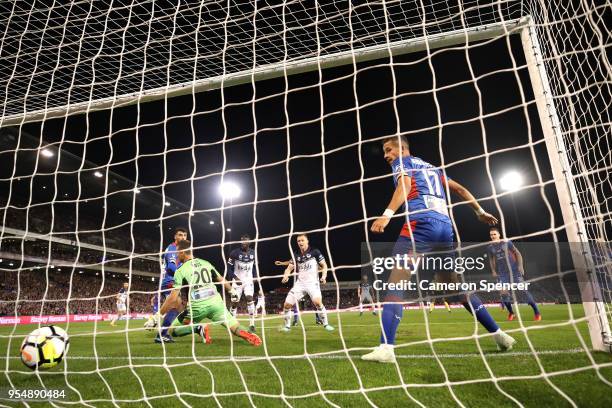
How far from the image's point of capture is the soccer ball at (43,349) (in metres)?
3.51

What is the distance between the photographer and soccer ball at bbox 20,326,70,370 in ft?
11.5

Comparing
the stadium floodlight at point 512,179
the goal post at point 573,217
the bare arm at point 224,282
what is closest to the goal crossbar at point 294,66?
the goal post at point 573,217

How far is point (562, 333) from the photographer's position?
520cm

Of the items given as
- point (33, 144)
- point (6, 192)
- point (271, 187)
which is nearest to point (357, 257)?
point (271, 187)

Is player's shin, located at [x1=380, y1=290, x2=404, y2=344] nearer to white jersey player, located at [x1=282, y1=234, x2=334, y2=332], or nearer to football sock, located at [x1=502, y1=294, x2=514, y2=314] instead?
white jersey player, located at [x1=282, y1=234, x2=334, y2=332]

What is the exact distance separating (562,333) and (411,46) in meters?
4.11

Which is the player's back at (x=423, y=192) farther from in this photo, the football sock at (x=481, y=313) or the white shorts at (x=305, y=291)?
the white shorts at (x=305, y=291)

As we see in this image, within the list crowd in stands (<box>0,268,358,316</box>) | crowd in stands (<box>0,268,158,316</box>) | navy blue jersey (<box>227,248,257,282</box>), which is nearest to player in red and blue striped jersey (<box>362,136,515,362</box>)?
navy blue jersey (<box>227,248,257,282</box>)

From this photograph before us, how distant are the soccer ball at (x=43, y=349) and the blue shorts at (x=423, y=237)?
3.07 metres

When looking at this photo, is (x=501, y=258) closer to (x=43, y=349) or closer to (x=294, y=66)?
(x=294, y=66)

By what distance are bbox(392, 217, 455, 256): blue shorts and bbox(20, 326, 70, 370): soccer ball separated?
3.07m

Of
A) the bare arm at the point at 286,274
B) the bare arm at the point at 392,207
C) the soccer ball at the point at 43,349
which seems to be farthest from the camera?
the bare arm at the point at 286,274

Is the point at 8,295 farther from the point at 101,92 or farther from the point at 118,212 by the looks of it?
the point at 101,92

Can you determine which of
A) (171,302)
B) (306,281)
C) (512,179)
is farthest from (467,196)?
(512,179)
